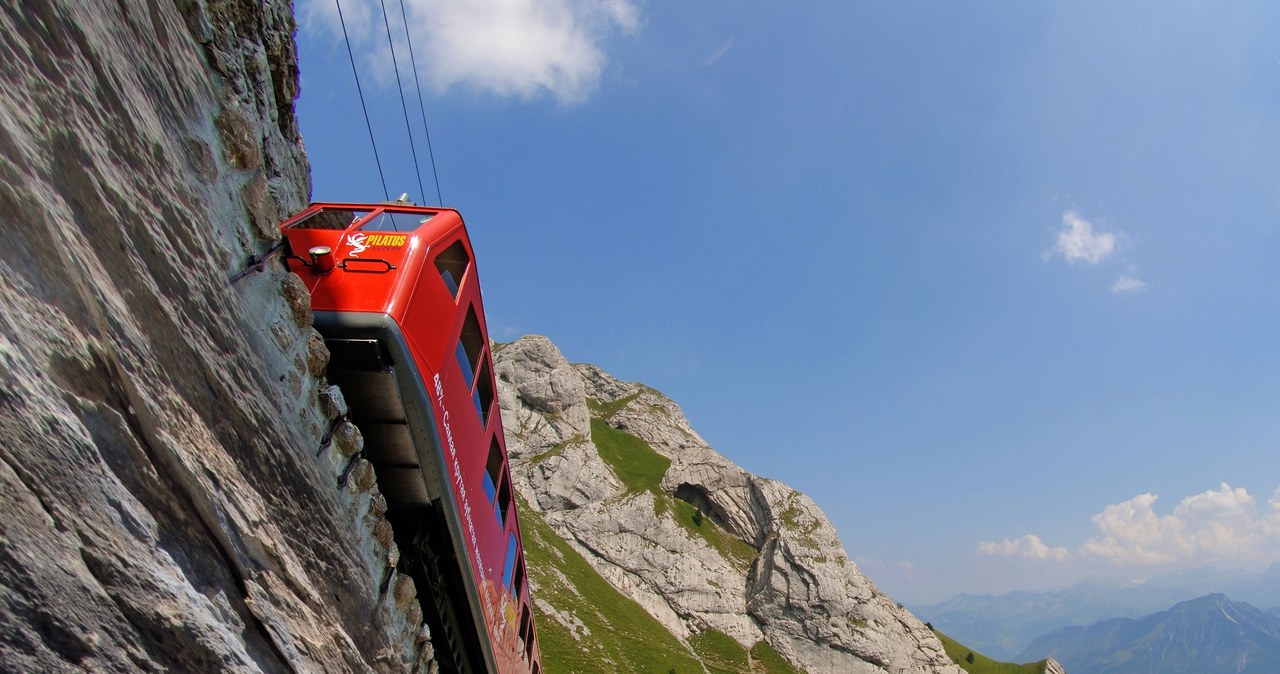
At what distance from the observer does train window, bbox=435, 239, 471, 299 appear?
9.77 meters

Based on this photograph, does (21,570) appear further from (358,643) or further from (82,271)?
(358,643)

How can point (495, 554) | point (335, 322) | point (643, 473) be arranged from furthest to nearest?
point (643, 473), point (495, 554), point (335, 322)

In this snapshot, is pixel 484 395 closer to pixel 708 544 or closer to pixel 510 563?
pixel 510 563

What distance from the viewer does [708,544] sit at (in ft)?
317

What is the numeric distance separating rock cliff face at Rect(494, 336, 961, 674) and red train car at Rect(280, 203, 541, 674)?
3119 inches

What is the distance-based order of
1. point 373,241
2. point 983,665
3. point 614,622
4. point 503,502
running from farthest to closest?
1. point 983,665
2. point 614,622
3. point 503,502
4. point 373,241

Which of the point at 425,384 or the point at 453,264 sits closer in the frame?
the point at 425,384

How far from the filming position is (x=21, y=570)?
351 cm

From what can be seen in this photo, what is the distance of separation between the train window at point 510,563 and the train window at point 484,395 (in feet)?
12.5

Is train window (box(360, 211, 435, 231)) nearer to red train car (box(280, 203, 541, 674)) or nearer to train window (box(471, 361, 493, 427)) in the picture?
red train car (box(280, 203, 541, 674))

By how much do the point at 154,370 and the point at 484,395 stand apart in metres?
6.79

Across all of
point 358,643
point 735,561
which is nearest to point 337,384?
point 358,643

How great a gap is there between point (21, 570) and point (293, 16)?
26.1 feet

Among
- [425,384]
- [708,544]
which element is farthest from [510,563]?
[708,544]
